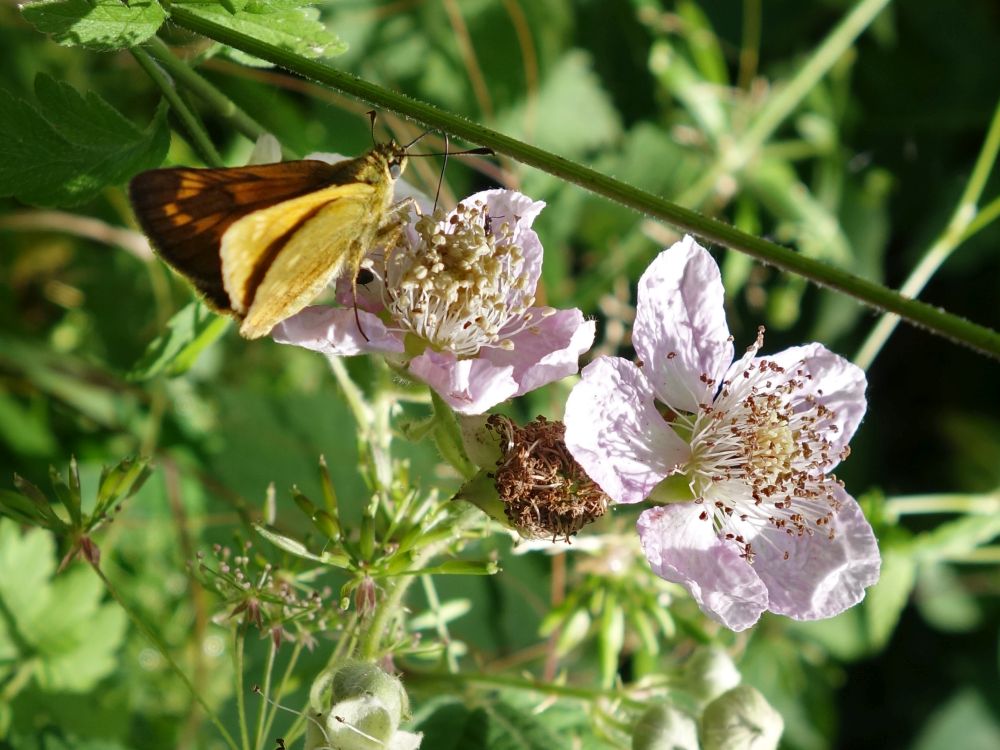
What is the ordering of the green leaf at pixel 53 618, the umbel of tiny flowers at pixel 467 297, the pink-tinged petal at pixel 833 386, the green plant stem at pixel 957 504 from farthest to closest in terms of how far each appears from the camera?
the green plant stem at pixel 957 504 → the green leaf at pixel 53 618 → the pink-tinged petal at pixel 833 386 → the umbel of tiny flowers at pixel 467 297

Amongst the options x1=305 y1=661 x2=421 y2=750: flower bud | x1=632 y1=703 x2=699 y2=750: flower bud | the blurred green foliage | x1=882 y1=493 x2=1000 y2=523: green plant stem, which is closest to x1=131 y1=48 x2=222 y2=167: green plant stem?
the blurred green foliage

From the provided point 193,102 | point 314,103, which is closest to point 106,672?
point 193,102

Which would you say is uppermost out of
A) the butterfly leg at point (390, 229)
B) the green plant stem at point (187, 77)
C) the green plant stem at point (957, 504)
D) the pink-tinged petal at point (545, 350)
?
the green plant stem at point (187, 77)

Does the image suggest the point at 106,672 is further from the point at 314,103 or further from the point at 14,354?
→ the point at 314,103

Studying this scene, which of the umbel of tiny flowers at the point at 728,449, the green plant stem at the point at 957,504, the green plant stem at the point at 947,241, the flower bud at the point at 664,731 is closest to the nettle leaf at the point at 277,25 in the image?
the umbel of tiny flowers at the point at 728,449

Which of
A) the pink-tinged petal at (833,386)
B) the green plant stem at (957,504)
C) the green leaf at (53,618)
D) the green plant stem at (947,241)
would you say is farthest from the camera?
the green plant stem at (957,504)

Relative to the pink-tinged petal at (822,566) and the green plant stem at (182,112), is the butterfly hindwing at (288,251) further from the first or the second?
the pink-tinged petal at (822,566)

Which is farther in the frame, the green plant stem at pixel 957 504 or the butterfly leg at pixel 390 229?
the green plant stem at pixel 957 504

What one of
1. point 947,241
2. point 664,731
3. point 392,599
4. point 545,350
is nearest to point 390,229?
point 545,350
